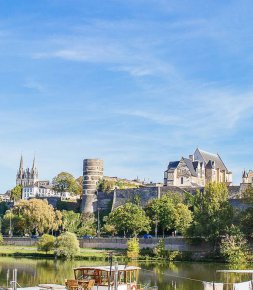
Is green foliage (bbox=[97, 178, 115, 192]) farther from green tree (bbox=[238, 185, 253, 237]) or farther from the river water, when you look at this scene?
the river water

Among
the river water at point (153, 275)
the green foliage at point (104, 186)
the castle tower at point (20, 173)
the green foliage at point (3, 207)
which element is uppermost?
the castle tower at point (20, 173)

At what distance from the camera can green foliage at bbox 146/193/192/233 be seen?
7456 centimetres

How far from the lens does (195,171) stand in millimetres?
100125

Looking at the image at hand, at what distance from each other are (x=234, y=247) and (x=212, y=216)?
5038mm

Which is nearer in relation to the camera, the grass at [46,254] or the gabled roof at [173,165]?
the grass at [46,254]

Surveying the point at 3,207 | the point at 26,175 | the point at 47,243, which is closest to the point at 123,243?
the point at 47,243

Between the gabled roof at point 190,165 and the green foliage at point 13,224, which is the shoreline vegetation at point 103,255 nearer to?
the green foliage at point 13,224

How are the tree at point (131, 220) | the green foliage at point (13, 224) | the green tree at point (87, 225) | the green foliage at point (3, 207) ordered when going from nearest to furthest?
the tree at point (131, 220)
the green tree at point (87, 225)
the green foliage at point (13, 224)
the green foliage at point (3, 207)

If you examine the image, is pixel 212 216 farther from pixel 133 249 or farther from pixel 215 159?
pixel 215 159

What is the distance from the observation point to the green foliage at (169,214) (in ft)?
245

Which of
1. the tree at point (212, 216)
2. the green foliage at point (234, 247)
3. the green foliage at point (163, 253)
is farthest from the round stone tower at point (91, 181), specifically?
the green foliage at point (234, 247)

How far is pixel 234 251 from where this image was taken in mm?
60469

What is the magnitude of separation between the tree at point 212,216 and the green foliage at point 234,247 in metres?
1.38

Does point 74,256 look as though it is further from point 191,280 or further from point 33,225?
point 191,280
